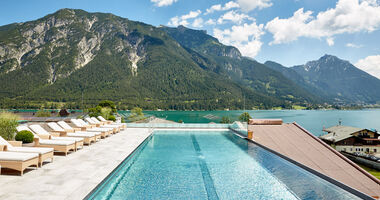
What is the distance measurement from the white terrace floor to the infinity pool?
0.26 meters

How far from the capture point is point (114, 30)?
141875 millimetres

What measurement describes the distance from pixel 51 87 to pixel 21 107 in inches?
911

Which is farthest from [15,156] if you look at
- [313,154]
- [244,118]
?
[244,118]

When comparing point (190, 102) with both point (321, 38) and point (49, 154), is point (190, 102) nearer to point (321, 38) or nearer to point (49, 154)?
point (321, 38)

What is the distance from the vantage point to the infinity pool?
182 inches

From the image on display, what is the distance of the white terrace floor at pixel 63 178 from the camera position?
12.5 ft

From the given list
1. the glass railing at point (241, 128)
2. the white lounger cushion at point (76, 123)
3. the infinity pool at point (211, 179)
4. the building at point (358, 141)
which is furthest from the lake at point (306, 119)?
the infinity pool at point (211, 179)

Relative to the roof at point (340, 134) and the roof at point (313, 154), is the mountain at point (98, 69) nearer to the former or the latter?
the roof at point (340, 134)

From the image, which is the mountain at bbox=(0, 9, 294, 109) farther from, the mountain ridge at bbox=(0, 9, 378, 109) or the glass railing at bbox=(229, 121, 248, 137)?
the glass railing at bbox=(229, 121, 248, 137)

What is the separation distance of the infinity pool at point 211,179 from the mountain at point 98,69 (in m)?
86.5

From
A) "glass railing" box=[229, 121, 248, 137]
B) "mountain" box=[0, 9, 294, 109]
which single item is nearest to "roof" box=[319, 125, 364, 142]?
"glass railing" box=[229, 121, 248, 137]

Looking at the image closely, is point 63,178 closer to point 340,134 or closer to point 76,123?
point 76,123

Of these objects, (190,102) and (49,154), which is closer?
(49,154)

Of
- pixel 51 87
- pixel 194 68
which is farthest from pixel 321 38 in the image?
pixel 51 87
